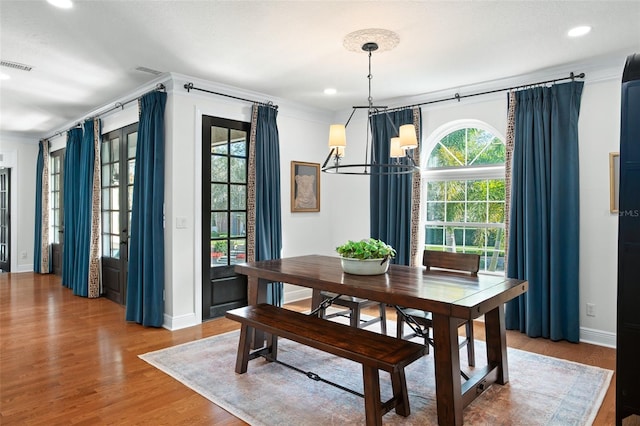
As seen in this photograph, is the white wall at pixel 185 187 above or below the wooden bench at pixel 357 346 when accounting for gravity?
above

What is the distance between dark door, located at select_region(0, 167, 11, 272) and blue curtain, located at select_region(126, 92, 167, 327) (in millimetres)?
5109

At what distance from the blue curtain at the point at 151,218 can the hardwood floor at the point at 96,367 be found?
0.26 meters

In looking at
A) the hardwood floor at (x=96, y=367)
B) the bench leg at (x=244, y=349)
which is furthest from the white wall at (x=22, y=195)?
the bench leg at (x=244, y=349)

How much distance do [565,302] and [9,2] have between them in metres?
4.95

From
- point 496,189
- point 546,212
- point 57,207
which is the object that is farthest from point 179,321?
point 57,207

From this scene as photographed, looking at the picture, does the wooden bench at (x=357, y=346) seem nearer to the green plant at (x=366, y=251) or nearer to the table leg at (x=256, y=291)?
the table leg at (x=256, y=291)

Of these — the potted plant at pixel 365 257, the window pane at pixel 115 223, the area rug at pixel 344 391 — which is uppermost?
the window pane at pixel 115 223

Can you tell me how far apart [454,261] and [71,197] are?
5.59 metres

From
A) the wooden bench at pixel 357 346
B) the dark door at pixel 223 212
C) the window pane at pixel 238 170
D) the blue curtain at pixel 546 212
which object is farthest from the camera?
the window pane at pixel 238 170

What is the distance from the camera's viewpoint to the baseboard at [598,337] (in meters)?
3.69

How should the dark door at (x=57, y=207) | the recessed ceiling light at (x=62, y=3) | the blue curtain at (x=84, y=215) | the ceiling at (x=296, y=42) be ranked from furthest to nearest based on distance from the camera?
the dark door at (x=57, y=207)
the blue curtain at (x=84, y=215)
the ceiling at (x=296, y=42)
the recessed ceiling light at (x=62, y=3)

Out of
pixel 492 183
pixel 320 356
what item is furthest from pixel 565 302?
pixel 320 356

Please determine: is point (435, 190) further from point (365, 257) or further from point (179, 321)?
point (179, 321)

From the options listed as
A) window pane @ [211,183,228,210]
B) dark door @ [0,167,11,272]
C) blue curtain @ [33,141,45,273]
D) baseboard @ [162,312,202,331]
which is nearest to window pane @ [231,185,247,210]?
window pane @ [211,183,228,210]
